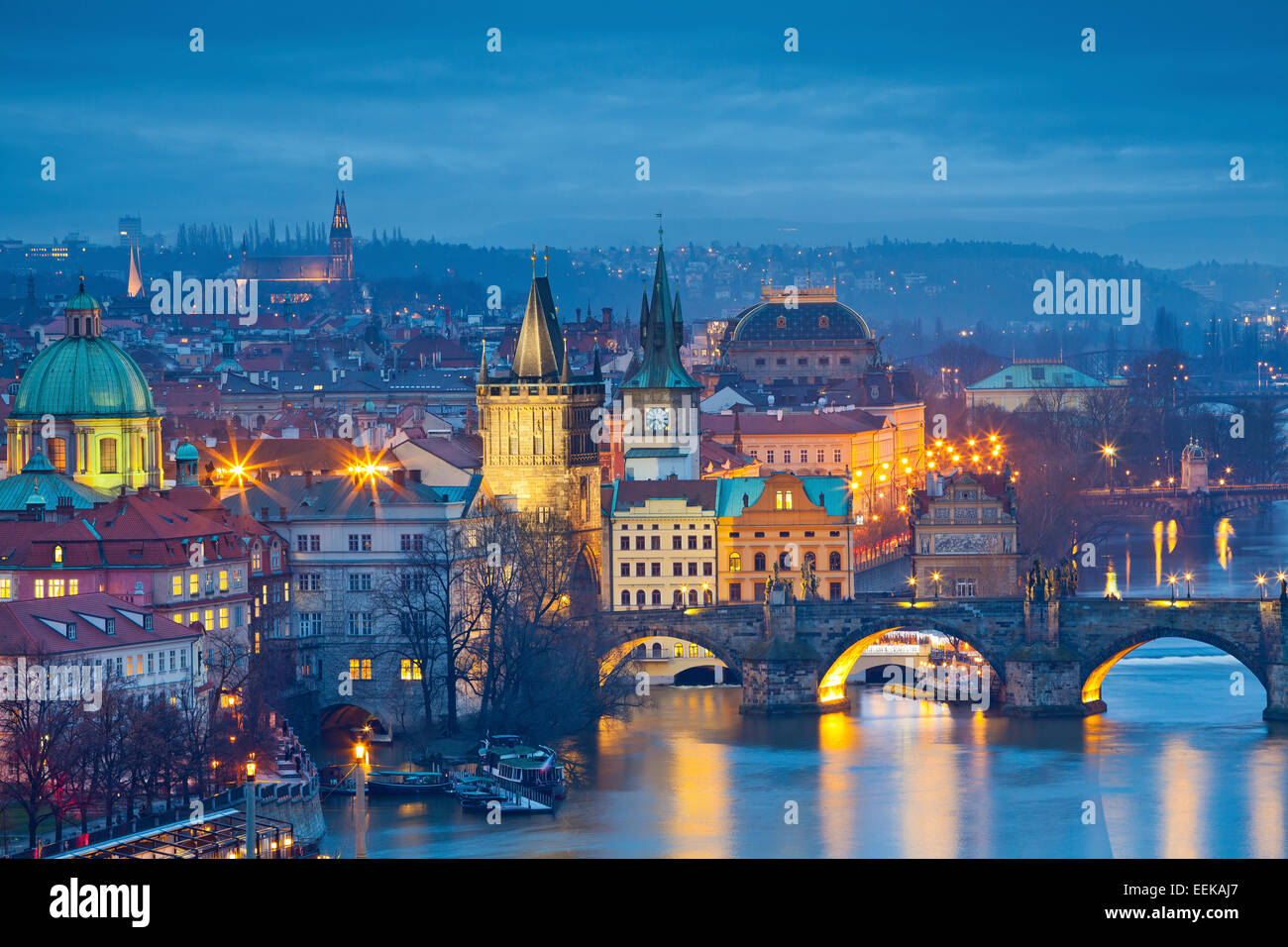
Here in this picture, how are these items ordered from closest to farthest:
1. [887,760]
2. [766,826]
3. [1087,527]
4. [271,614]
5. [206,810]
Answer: [206,810] < [766,826] < [887,760] < [271,614] < [1087,527]

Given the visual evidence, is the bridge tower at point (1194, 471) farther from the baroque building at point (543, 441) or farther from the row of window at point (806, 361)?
the baroque building at point (543, 441)

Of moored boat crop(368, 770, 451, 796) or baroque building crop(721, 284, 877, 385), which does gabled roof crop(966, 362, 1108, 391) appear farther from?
moored boat crop(368, 770, 451, 796)

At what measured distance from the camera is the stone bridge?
54.2 m

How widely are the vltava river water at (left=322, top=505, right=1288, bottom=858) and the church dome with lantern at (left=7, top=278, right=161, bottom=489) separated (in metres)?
13.0

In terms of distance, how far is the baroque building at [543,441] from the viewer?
6347 cm

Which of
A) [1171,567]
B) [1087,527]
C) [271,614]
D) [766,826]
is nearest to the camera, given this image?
[766,826]

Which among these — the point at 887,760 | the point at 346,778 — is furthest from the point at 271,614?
the point at 887,760

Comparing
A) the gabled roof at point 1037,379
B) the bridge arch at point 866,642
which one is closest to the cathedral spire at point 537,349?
the bridge arch at point 866,642

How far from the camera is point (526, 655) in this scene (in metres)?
51.2

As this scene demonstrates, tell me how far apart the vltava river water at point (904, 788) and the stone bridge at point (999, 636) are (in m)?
0.89

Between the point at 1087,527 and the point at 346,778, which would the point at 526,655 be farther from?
the point at 1087,527

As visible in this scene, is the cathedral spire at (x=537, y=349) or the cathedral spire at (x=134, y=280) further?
the cathedral spire at (x=134, y=280)
